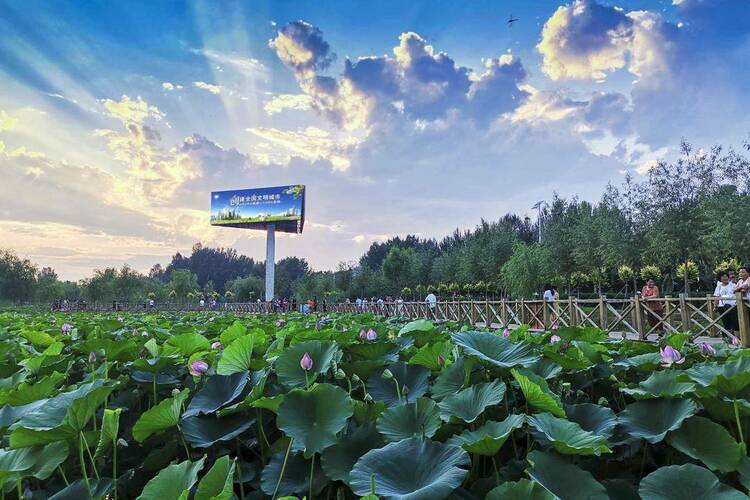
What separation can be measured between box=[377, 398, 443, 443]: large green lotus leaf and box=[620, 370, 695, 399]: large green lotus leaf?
→ 0.58 m

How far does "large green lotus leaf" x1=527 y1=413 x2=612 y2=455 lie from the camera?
1.05m

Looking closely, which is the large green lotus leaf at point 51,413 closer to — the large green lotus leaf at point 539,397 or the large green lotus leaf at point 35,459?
the large green lotus leaf at point 35,459

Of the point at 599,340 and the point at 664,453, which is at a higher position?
the point at 599,340

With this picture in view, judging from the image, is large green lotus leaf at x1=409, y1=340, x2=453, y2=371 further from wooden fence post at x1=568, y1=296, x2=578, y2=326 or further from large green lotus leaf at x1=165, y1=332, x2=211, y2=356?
wooden fence post at x1=568, y1=296, x2=578, y2=326

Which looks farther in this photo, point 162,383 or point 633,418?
point 162,383

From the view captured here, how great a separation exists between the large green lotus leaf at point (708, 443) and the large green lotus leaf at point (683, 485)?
142 mm

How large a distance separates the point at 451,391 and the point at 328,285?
66.3 meters

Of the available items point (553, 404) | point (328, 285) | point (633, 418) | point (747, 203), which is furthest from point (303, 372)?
point (328, 285)

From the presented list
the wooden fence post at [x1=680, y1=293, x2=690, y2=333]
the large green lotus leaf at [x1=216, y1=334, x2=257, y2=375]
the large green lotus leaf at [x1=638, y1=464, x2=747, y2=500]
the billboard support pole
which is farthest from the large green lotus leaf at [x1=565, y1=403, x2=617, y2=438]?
the billboard support pole

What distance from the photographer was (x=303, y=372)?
158 centimetres

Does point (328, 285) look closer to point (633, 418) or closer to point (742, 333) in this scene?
point (742, 333)

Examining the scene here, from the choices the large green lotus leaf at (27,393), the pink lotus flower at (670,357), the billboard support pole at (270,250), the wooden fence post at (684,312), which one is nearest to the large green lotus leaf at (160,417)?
the large green lotus leaf at (27,393)

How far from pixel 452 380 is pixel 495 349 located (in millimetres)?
211

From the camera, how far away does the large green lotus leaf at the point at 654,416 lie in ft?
4.05
